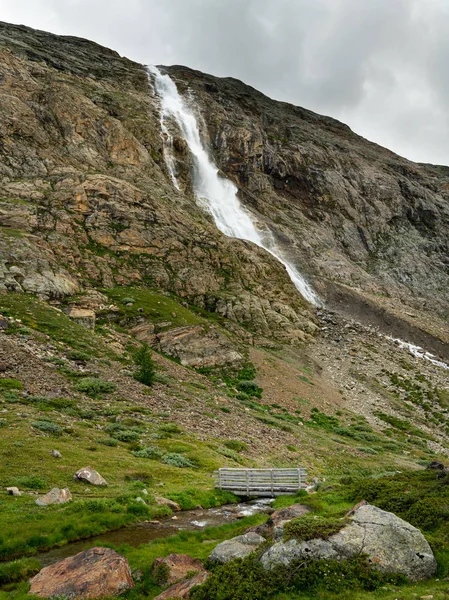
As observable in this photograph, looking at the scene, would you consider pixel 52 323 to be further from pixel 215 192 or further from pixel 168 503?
pixel 215 192

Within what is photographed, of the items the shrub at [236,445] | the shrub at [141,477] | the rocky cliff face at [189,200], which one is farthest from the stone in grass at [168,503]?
the rocky cliff face at [189,200]

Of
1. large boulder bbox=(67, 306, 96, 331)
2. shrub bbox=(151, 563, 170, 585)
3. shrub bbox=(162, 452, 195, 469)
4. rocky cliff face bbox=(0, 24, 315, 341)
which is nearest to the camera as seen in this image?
shrub bbox=(151, 563, 170, 585)

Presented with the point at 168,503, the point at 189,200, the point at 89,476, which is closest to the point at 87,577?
the point at 168,503

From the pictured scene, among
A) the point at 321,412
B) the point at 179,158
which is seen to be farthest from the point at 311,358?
the point at 179,158

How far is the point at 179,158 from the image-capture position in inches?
3610

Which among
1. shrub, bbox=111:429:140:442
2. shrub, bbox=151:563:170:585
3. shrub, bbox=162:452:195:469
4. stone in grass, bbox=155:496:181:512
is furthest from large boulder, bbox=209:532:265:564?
shrub, bbox=111:429:140:442

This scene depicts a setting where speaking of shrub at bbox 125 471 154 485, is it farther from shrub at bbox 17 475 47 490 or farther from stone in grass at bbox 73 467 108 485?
shrub at bbox 17 475 47 490

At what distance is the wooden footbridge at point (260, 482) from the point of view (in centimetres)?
1936

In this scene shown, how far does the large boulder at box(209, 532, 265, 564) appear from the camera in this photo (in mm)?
9704

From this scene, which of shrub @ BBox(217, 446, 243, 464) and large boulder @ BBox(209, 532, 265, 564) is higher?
large boulder @ BBox(209, 532, 265, 564)

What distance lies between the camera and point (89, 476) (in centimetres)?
1666

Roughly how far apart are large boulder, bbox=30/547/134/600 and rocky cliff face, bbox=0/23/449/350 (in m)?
36.7

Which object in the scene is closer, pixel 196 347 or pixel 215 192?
pixel 196 347

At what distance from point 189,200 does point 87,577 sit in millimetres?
73391
